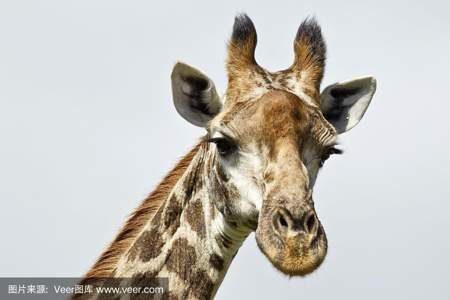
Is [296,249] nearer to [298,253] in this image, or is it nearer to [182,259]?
[298,253]

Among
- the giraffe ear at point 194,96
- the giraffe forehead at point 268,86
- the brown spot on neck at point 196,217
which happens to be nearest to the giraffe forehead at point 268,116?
the giraffe forehead at point 268,86

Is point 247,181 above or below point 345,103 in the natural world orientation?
below

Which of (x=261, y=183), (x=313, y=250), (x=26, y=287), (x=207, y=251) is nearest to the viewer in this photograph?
(x=313, y=250)

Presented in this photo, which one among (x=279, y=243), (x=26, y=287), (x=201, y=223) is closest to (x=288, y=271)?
(x=279, y=243)

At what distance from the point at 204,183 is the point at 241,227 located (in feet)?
3.02

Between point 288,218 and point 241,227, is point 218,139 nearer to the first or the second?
point 241,227

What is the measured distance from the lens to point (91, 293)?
12930 millimetres

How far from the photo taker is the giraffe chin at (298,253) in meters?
10.7

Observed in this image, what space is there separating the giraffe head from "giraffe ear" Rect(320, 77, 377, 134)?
1 cm

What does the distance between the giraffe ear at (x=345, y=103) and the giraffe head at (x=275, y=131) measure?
0.01 metres

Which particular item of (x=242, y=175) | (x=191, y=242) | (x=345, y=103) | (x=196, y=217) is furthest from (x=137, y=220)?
(x=345, y=103)

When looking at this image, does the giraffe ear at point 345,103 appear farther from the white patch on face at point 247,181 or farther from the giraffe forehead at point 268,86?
the white patch on face at point 247,181

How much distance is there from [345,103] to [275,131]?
8.01 feet

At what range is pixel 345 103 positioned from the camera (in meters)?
14.0
